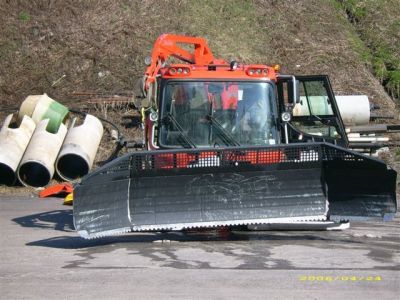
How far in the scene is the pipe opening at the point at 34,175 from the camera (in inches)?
616

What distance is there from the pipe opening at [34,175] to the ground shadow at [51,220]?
2954 millimetres

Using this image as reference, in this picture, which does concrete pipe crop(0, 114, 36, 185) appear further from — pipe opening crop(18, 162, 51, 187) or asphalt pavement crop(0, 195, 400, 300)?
asphalt pavement crop(0, 195, 400, 300)

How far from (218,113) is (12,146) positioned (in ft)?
22.2

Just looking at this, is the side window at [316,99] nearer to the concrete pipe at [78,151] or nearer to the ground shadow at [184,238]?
the ground shadow at [184,238]

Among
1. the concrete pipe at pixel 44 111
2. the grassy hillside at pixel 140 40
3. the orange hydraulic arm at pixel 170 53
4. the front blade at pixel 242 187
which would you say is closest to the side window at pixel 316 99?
the orange hydraulic arm at pixel 170 53

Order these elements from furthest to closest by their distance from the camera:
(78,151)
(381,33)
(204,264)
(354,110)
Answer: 1. (381,33)
2. (354,110)
3. (78,151)
4. (204,264)

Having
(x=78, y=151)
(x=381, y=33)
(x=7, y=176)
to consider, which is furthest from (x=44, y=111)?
(x=381, y=33)

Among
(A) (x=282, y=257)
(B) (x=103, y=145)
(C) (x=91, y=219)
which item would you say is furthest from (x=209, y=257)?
(B) (x=103, y=145)

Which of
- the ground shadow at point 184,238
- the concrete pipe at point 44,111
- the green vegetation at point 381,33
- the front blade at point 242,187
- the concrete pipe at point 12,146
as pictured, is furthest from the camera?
the green vegetation at point 381,33

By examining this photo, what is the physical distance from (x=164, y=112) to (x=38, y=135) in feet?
20.9

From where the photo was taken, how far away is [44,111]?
16922mm

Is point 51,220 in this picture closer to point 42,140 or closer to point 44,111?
point 42,140

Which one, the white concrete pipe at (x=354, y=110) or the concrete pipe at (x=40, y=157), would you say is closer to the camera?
the concrete pipe at (x=40, y=157)

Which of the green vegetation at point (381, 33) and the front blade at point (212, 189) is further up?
the green vegetation at point (381, 33)
